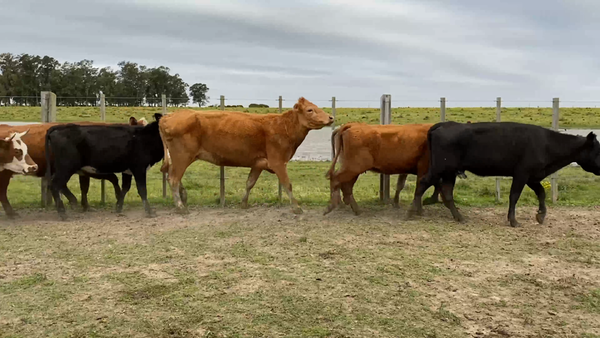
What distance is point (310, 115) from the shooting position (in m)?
7.86

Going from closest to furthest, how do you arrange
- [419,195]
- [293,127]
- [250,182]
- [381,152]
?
[419,195] → [381,152] → [293,127] → [250,182]

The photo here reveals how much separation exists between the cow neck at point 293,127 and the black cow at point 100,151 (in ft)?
7.14

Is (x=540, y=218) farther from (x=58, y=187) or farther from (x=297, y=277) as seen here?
(x=58, y=187)

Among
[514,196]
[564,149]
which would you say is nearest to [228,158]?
[514,196]

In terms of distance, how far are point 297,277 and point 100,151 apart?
4426 mm

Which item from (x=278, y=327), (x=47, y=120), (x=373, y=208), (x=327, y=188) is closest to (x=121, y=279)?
(x=278, y=327)

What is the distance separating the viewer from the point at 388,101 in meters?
9.30

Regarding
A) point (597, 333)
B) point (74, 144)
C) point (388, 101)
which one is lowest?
point (597, 333)

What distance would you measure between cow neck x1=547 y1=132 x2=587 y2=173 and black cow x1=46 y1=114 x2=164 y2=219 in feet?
20.8

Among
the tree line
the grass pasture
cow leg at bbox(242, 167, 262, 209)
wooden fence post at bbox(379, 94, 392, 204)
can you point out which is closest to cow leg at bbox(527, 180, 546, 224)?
the grass pasture

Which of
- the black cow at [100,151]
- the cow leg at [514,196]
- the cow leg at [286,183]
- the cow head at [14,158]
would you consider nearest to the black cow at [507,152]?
the cow leg at [514,196]

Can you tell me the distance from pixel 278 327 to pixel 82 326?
149 centimetres

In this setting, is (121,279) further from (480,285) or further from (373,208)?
(373,208)

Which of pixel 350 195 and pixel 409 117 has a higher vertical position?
pixel 409 117
